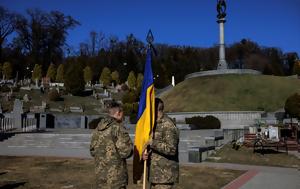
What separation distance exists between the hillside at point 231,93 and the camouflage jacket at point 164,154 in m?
40.3

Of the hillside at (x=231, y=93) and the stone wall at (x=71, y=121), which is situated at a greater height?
the hillside at (x=231, y=93)

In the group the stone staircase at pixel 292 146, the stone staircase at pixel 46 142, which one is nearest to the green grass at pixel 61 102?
the stone staircase at pixel 46 142

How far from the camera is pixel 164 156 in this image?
566cm

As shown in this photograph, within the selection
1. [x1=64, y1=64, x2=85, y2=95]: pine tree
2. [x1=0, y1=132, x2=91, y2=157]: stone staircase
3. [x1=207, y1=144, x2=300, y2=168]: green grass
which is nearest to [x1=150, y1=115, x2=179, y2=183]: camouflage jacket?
Result: [x1=207, y1=144, x2=300, y2=168]: green grass

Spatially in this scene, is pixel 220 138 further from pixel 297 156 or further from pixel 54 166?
pixel 54 166

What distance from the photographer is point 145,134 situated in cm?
582

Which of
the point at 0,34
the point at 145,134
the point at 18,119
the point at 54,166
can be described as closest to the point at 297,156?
the point at 54,166

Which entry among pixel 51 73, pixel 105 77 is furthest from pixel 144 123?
pixel 51 73

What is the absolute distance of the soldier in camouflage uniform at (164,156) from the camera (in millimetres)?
5578

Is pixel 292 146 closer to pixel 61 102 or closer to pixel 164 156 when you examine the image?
pixel 164 156

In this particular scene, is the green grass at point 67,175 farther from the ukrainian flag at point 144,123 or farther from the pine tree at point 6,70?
the pine tree at point 6,70

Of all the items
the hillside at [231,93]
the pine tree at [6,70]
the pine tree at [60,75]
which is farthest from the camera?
the pine tree at [60,75]

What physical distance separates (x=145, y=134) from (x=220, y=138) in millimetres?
13354

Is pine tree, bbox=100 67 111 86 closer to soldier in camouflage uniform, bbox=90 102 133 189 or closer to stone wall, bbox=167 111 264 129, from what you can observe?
stone wall, bbox=167 111 264 129
